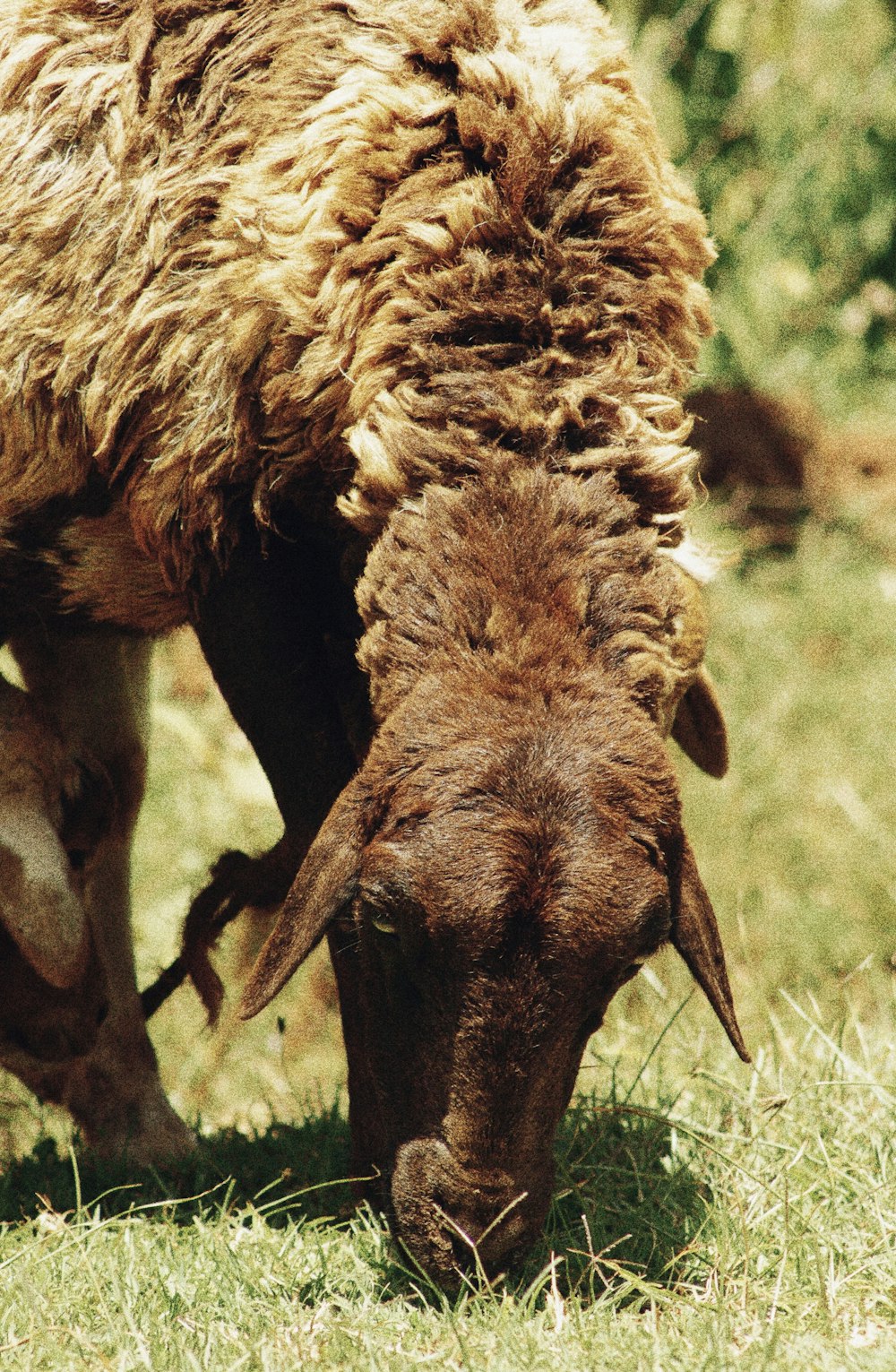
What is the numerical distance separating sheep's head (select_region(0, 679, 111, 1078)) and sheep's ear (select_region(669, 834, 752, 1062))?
157cm

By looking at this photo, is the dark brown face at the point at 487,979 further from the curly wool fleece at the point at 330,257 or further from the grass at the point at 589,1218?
the curly wool fleece at the point at 330,257

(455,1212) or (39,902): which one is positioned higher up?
(455,1212)

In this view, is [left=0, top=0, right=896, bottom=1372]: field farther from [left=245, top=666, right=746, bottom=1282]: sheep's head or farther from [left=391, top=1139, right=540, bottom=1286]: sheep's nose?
[left=245, top=666, right=746, bottom=1282]: sheep's head

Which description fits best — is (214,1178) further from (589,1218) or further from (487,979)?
(487,979)

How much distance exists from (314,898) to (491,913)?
16.0 inches

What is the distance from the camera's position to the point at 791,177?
953cm

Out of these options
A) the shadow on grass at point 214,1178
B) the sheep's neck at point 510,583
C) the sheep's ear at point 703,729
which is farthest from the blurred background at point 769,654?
the sheep's neck at point 510,583

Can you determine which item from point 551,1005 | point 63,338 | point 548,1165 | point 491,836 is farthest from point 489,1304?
point 63,338

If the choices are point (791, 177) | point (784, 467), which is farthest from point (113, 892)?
point (791, 177)

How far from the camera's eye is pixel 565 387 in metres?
3.19

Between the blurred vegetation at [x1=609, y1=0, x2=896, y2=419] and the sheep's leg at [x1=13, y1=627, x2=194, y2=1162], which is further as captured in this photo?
the blurred vegetation at [x1=609, y1=0, x2=896, y2=419]

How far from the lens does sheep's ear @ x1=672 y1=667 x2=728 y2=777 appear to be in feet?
13.5

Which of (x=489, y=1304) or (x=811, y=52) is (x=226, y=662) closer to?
(x=489, y=1304)

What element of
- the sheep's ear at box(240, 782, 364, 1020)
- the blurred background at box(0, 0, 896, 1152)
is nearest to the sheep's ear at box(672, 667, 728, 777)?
the blurred background at box(0, 0, 896, 1152)
